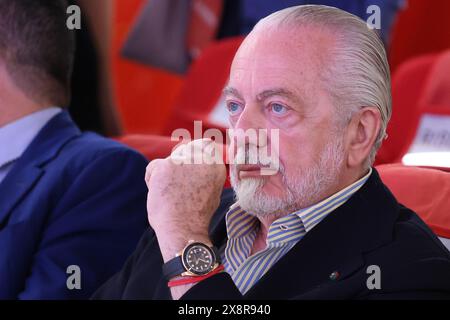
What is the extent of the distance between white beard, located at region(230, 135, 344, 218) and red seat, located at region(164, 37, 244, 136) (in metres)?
1.68

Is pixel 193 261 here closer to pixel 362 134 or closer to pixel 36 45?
pixel 362 134

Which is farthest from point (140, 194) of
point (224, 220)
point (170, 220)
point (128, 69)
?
point (128, 69)

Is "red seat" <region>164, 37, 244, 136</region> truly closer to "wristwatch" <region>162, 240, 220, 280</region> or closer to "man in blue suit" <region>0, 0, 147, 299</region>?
"man in blue suit" <region>0, 0, 147, 299</region>

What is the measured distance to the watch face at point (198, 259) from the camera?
3.85ft

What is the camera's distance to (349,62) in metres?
1.19

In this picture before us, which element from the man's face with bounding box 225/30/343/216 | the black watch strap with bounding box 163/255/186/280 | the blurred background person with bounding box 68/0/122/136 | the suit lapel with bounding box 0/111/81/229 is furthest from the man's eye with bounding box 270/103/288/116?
the blurred background person with bounding box 68/0/122/136

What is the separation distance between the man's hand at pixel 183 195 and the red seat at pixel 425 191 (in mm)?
361

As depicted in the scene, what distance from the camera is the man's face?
47.1 inches

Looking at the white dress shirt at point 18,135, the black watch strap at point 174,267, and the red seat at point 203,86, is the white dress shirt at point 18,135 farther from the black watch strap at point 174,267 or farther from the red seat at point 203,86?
the red seat at point 203,86

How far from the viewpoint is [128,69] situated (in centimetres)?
393

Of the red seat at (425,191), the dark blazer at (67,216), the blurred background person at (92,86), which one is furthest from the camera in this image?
the blurred background person at (92,86)

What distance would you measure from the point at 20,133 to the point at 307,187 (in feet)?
2.29

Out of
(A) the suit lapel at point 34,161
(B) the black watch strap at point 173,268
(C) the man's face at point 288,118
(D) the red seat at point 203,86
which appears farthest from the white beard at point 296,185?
(D) the red seat at point 203,86
